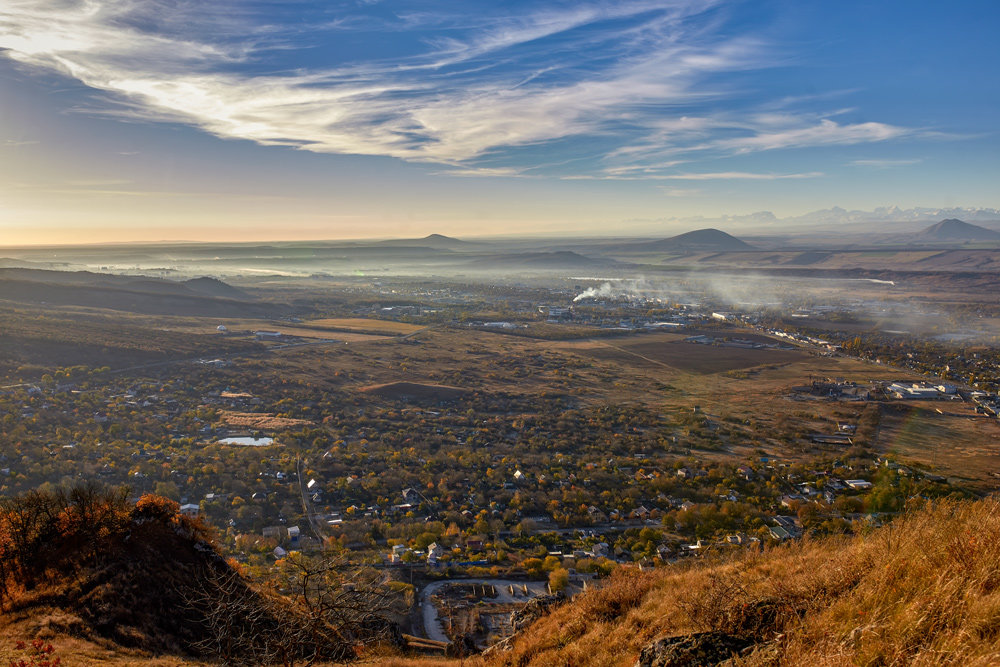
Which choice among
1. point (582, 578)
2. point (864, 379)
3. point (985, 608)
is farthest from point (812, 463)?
point (985, 608)

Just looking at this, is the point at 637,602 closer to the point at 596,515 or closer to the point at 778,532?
the point at 596,515

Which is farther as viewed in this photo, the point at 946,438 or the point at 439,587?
the point at 946,438

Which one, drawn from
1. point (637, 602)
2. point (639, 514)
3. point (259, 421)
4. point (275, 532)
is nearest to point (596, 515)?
point (639, 514)

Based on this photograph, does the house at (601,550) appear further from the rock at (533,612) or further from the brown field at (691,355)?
the brown field at (691,355)

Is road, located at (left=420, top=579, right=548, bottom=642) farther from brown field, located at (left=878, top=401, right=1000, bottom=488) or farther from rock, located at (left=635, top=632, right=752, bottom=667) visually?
brown field, located at (left=878, top=401, right=1000, bottom=488)

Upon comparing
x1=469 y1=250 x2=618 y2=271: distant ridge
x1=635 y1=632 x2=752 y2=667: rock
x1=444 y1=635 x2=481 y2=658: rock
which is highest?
x1=469 y1=250 x2=618 y2=271: distant ridge

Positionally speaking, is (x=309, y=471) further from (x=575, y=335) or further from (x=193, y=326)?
(x=193, y=326)

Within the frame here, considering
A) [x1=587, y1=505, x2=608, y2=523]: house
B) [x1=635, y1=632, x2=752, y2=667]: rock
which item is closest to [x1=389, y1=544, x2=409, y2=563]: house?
[x1=587, y1=505, x2=608, y2=523]: house
